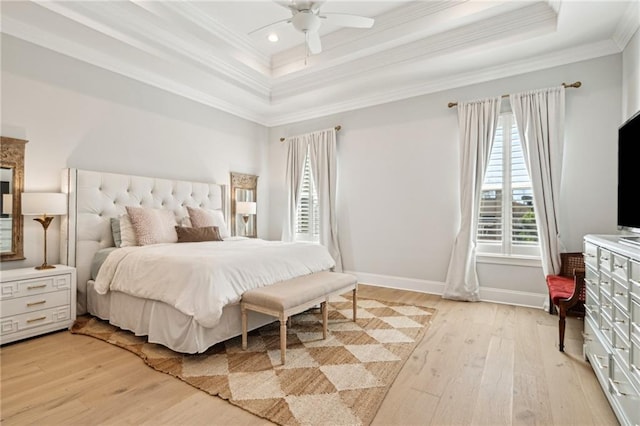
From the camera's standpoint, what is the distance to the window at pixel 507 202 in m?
3.90

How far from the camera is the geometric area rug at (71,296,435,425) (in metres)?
1.90

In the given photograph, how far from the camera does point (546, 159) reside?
3.66m

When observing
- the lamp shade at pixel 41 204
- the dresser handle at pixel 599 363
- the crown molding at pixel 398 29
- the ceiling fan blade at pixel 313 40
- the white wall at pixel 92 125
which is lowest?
the dresser handle at pixel 599 363

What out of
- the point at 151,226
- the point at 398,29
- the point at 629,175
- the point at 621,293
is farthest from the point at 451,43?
the point at 151,226

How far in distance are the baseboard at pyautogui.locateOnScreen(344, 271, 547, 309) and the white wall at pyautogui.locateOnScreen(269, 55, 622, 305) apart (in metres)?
0.01

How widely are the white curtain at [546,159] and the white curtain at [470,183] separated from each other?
439mm

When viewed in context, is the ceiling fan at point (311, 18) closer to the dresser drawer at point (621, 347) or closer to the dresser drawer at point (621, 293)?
the dresser drawer at point (621, 293)

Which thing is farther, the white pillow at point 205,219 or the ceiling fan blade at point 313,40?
the white pillow at point 205,219

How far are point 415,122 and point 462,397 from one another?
3668 millimetres

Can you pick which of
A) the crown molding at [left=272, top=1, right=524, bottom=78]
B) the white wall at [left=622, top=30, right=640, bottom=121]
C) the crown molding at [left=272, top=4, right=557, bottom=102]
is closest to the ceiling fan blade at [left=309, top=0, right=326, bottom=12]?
the crown molding at [left=272, top=1, right=524, bottom=78]

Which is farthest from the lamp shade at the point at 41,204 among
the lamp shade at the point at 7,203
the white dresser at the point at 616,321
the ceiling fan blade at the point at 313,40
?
the white dresser at the point at 616,321

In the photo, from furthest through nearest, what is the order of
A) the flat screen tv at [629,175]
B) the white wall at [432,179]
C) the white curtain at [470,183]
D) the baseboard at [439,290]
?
the white curtain at [470,183] → the baseboard at [439,290] → the white wall at [432,179] → the flat screen tv at [629,175]

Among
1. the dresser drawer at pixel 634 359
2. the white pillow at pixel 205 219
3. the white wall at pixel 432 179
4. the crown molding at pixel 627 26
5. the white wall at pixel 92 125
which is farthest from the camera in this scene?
the white pillow at pixel 205 219

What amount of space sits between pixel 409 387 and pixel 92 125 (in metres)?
4.21
